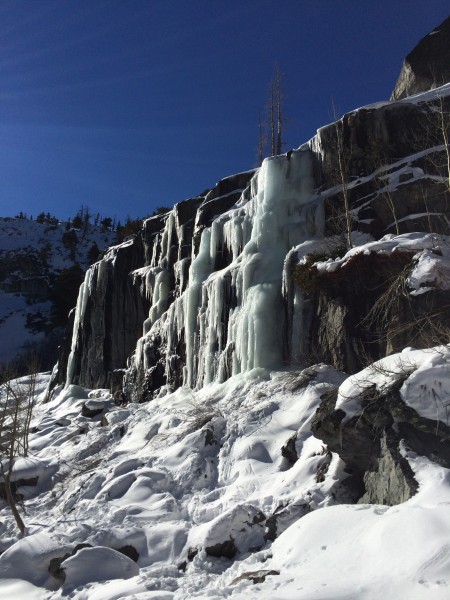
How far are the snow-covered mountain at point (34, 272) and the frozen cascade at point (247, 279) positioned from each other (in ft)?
101

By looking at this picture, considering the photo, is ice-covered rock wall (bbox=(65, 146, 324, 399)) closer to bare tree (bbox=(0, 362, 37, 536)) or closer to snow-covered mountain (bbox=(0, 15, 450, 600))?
snow-covered mountain (bbox=(0, 15, 450, 600))

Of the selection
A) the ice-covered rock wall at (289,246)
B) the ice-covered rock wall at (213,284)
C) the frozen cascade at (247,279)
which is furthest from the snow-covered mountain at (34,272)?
the frozen cascade at (247,279)

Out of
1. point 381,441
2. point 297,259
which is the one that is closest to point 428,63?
point 297,259

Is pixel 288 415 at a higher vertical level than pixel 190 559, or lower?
higher

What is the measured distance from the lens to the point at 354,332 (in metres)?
13.3

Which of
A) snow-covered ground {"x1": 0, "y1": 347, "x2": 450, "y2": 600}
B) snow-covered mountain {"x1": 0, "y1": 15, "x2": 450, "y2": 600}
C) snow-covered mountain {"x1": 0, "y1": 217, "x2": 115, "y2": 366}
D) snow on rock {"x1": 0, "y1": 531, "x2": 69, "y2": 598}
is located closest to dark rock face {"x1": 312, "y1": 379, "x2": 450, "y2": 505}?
snow-covered mountain {"x1": 0, "y1": 15, "x2": 450, "y2": 600}

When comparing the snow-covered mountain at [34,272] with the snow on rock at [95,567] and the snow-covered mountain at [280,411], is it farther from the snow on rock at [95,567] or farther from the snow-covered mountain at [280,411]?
the snow on rock at [95,567]

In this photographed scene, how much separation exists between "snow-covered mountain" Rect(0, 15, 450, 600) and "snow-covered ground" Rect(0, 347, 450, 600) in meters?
0.04

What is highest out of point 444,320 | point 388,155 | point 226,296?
point 388,155

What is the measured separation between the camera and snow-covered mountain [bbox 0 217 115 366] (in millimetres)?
49125

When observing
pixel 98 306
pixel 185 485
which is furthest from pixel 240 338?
pixel 98 306

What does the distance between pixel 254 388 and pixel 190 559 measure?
6255 mm

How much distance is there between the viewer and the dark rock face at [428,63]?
24.8 meters

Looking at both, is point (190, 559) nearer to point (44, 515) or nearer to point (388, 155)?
point (44, 515)
